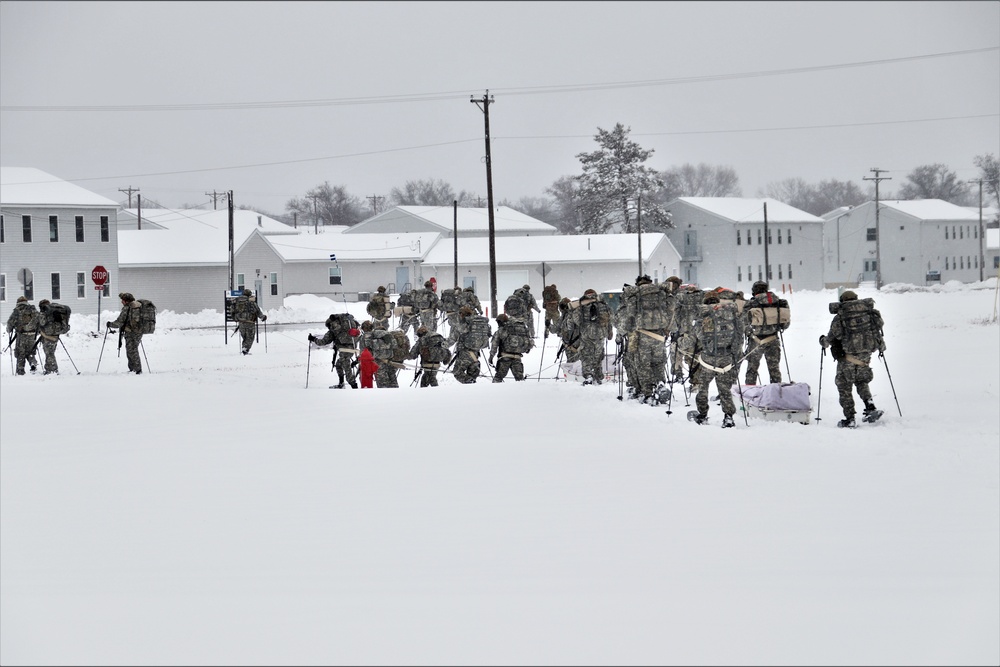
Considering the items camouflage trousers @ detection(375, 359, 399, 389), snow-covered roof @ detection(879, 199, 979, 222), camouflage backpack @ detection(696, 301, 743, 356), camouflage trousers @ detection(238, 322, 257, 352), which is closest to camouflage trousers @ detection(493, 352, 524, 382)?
camouflage trousers @ detection(375, 359, 399, 389)

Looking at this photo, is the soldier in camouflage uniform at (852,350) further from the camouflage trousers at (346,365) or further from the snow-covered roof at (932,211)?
the snow-covered roof at (932,211)

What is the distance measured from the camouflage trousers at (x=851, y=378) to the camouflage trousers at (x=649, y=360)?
2.71 m

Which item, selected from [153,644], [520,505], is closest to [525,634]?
[153,644]

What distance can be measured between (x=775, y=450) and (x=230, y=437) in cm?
672

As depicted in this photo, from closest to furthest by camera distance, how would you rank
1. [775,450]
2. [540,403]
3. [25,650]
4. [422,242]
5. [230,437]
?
[25,650]
[775,450]
[230,437]
[540,403]
[422,242]

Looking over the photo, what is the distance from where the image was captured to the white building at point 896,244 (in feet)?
271

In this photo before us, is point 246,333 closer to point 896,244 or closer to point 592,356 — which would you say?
point 592,356

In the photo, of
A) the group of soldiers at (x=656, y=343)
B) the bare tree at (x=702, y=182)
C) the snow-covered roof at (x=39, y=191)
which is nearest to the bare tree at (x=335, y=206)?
the bare tree at (x=702, y=182)

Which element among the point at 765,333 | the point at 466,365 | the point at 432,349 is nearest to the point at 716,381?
the point at 765,333

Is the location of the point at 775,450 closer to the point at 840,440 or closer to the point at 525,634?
the point at 840,440

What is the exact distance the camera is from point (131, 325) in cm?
2261

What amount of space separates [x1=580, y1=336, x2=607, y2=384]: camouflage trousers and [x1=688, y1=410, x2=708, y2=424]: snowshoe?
464cm

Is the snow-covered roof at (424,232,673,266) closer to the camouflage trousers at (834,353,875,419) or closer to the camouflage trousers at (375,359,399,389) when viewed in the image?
the camouflage trousers at (375,359,399,389)

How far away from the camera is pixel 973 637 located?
265 inches
